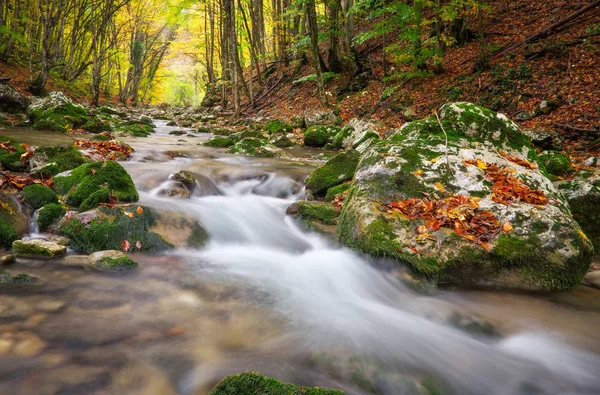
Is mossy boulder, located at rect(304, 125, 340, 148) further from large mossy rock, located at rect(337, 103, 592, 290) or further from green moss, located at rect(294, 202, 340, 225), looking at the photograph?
large mossy rock, located at rect(337, 103, 592, 290)

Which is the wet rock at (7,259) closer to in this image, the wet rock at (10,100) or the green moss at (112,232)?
the green moss at (112,232)

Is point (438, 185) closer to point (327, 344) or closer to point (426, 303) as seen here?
point (426, 303)

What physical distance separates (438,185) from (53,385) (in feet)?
12.8

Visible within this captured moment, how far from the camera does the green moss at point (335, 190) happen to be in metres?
5.56

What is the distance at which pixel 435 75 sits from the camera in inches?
465

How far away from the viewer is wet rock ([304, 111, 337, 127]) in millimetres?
13203

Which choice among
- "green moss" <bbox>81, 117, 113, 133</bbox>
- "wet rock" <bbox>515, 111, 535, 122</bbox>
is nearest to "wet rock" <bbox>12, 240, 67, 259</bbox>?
"wet rock" <bbox>515, 111, 535, 122</bbox>

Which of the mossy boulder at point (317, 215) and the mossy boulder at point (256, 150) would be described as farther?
the mossy boulder at point (256, 150)

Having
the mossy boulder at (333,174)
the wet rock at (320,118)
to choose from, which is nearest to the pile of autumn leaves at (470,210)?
the mossy boulder at (333,174)

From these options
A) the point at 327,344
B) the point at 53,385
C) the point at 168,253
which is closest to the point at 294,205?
the point at 168,253

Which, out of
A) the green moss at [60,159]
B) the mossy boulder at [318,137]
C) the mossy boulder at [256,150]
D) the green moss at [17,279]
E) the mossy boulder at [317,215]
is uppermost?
the mossy boulder at [318,137]

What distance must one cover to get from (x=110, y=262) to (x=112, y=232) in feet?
1.66

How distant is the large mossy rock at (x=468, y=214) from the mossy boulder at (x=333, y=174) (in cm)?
121

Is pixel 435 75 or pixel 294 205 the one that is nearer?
pixel 294 205
